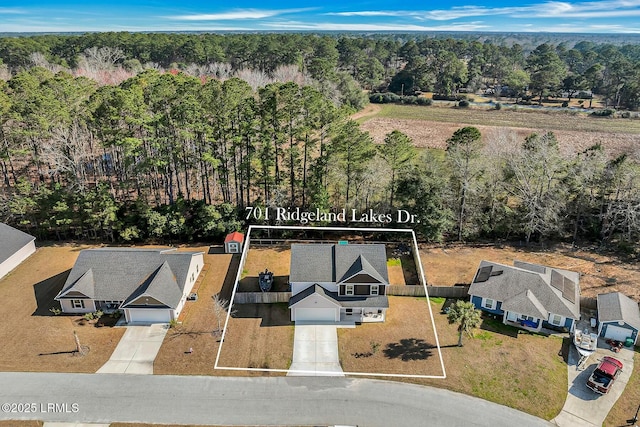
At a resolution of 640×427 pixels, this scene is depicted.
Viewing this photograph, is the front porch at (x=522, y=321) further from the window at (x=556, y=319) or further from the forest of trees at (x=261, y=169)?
the forest of trees at (x=261, y=169)

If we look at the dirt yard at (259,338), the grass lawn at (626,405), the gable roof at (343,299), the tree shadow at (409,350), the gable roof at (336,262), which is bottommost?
the grass lawn at (626,405)

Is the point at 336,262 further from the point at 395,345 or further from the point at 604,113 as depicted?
the point at 604,113

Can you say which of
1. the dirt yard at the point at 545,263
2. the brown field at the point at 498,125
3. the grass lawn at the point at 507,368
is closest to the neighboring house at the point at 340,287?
the grass lawn at the point at 507,368

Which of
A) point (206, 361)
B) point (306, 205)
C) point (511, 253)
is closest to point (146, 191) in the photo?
point (306, 205)

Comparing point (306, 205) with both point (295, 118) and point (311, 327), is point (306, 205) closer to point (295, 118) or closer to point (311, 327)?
point (295, 118)

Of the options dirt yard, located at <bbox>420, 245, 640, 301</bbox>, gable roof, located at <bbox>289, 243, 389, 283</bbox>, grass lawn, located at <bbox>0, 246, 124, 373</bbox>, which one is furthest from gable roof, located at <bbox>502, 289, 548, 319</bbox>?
grass lawn, located at <bbox>0, 246, 124, 373</bbox>

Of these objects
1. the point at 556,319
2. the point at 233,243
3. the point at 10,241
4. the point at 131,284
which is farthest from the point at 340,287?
the point at 10,241

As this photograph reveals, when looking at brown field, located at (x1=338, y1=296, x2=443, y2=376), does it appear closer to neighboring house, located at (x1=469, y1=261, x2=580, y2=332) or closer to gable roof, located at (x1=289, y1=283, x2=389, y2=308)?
gable roof, located at (x1=289, y1=283, x2=389, y2=308)
